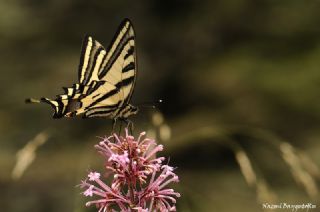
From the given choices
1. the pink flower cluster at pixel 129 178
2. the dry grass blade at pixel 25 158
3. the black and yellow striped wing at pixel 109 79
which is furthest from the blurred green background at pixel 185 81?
the pink flower cluster at pixel 129 178

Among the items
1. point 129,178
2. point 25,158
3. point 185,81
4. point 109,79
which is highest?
point 185,81

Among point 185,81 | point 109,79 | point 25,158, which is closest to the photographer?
point 109,79

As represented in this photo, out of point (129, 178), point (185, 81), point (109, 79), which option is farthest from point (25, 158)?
point (185, 81)

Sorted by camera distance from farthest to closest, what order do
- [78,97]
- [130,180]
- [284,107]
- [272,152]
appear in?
[284,107], [272,152], [78,97], [130,180]

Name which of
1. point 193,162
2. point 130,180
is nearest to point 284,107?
point 193,162

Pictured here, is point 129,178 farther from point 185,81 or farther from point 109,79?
point 185,81

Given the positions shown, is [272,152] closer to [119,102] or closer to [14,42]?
[14,42]

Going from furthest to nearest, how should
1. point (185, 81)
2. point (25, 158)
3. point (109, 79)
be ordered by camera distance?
point (185, 81), point (25, 158), point (109, 79)
